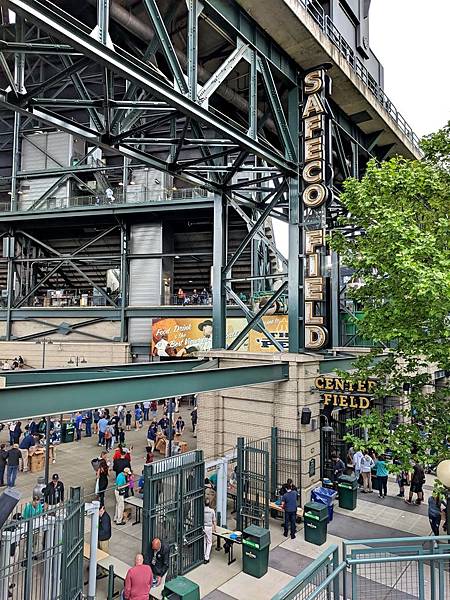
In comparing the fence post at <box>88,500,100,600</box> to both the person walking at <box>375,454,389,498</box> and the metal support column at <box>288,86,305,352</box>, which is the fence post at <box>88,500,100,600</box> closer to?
the metal support column at <box>288,86,305,352</box>

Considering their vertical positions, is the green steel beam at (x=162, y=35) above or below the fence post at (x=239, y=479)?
above

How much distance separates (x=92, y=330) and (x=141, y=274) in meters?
5.74

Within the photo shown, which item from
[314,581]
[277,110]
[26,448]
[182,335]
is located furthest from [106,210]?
[314,581]

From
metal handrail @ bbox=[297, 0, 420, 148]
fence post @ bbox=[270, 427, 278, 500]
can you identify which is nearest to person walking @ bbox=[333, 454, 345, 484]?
fence post @ bbox=[270, 427, 278, 500]

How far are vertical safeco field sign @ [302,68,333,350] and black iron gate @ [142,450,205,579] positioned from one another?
5.73 metres

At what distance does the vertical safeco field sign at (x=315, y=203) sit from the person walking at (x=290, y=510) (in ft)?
14.9

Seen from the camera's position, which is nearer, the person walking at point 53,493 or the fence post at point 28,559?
the fence post at point 28,559

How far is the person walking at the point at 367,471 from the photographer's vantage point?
54.7 feet

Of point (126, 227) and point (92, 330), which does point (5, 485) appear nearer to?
point (92, 330)

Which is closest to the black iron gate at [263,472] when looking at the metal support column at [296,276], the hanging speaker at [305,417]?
the hanging speaker at [305,417]

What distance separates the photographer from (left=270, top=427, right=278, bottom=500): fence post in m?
14.4

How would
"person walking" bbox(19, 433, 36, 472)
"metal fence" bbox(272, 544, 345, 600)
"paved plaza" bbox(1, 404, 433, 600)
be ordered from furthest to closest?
1. "person walking" bbox(19, 433, 36, 472)
2. "paved plaza" bbox(1, 404, 433, 600)
3. "metal fence" bbox(272, 544, 345, 600)

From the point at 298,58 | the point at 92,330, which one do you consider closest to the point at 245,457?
the point at 298,58

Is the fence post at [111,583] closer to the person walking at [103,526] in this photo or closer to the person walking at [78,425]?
the person walking at [103,526]
